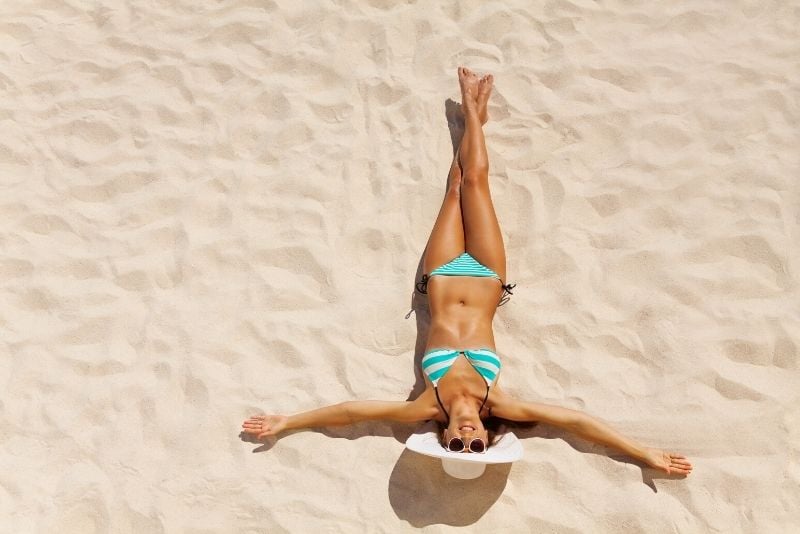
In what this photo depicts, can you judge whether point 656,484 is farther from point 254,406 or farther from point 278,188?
point 278,188

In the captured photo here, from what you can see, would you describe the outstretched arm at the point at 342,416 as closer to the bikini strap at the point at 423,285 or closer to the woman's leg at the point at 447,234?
the bikini strap at the point at 423,285

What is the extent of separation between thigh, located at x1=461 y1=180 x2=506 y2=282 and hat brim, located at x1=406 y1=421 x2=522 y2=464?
0.98 metres

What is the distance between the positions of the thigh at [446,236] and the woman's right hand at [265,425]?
1.19m

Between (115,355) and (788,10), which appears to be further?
(788,10)

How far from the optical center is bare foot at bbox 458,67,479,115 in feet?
15.9

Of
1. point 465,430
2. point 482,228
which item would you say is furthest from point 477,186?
point 465,430

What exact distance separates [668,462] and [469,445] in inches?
41.9

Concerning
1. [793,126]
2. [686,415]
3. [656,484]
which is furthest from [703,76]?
[656,484]

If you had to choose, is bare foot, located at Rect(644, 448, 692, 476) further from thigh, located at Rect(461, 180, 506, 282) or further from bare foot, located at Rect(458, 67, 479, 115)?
bare foot, located at Rect(458, 67, 479, 115)

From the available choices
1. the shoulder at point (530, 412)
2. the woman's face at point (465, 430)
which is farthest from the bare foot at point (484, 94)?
the woman's face at point (465, 430)

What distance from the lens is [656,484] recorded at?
3832 millimetres

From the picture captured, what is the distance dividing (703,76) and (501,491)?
3.05m

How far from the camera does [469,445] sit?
145 inches

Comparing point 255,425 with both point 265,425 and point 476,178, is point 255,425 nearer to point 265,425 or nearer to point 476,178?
point 265,425
